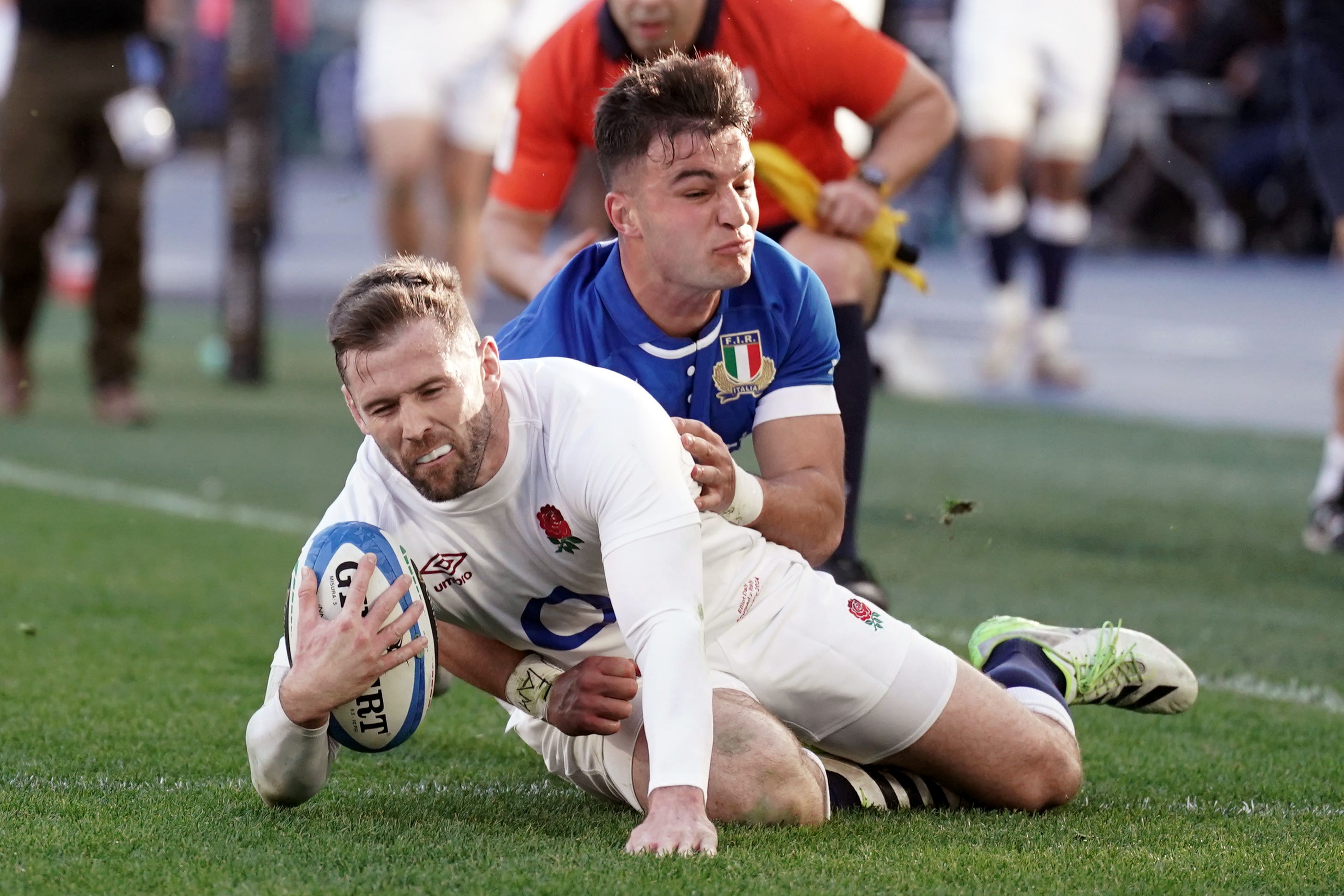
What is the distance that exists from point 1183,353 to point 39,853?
34.3 ft

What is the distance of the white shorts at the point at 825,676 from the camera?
3734mm

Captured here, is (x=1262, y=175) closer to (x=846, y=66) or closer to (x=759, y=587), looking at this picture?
(x=846, y=66)

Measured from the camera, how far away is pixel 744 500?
A: 373 centimetres

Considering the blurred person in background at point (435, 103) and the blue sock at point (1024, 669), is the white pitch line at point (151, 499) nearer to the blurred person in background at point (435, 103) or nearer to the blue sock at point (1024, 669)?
the blurred person in background at point (435, 103)

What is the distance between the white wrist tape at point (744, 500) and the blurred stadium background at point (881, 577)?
62 centimetres

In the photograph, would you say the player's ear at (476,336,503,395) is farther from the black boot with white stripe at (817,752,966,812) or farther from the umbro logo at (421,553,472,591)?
the black boot with white stripe at (817,752,966,812)

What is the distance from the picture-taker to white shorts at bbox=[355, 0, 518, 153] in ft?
33.0


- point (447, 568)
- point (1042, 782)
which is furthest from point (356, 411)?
point (1042, 782)

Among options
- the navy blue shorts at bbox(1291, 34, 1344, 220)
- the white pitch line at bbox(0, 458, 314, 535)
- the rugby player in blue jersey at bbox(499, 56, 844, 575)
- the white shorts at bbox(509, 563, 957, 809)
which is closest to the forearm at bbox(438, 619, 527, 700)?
the white shorts at bbox(509, 563, 957, 809)

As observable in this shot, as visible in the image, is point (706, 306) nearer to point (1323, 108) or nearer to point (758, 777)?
point (758, 777)

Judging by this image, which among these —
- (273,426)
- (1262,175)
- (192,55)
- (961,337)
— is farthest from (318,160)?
(273,426)

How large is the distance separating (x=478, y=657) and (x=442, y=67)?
682cm

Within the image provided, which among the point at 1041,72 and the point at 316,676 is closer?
the point at 316,676

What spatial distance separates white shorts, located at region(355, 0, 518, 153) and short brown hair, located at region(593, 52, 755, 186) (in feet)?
20.5
